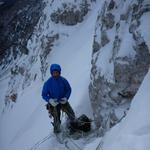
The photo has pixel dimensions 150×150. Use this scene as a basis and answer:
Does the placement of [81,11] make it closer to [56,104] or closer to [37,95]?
[37,95]

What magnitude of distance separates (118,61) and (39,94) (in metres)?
14.2

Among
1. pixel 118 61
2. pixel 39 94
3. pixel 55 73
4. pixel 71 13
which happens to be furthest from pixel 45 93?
pixel 71 13

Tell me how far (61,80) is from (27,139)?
8959mm

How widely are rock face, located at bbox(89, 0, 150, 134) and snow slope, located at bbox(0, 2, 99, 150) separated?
243 centimetres

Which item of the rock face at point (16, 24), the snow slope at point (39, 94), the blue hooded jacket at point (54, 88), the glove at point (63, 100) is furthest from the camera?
the rock face at point (16, 24)

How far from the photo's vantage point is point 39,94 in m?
23.0

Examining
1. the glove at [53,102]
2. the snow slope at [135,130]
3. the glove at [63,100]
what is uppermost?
the snow slope at [135,130]

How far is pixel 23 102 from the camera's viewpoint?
24922 mm

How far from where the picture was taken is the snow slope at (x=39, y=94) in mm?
16422

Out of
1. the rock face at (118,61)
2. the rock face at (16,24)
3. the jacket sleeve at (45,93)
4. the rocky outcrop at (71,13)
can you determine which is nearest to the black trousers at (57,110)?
the jacket sleeve at (45,93)

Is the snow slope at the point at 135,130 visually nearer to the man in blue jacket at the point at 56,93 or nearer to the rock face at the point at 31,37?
the man in blue jacket at the point at 56,93

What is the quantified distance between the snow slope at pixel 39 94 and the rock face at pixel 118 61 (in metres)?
2.43

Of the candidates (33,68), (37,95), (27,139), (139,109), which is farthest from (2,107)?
(139,109)

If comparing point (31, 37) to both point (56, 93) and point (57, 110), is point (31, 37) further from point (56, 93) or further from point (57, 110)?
point (56, 93)
